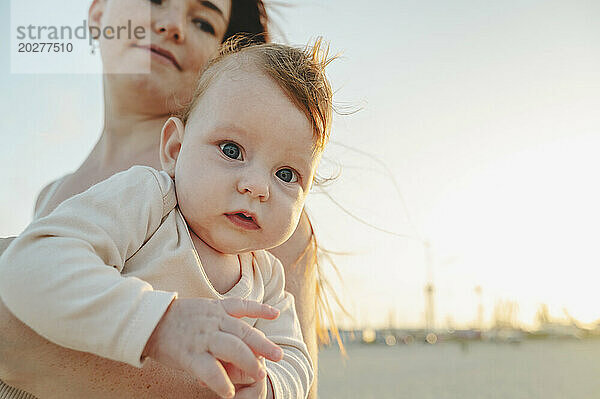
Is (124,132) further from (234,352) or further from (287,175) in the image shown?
(234,352)

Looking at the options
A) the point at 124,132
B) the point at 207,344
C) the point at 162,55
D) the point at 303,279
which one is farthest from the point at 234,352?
the point at 124,132

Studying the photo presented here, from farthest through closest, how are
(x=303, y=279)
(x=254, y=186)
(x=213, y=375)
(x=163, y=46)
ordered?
(x=163, y=46) < (x=303, y=279) < (x=254, y=186) < (x=213, y=375)

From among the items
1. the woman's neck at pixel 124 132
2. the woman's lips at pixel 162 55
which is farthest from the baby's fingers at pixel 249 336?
the woman's lips at pixel 162 55

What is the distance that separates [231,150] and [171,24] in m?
1.38

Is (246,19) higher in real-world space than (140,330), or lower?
higher

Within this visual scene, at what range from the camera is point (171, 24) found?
2.81 m

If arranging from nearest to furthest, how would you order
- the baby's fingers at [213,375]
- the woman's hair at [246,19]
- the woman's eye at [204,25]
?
the baby's fingers at [213,375], the woman's eye at [204,25], the woman's hair at [246,19]

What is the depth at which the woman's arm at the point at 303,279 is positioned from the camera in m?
2.17

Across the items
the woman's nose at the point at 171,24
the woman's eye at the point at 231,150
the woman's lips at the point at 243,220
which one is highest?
the woman's nose at the point at 171,24

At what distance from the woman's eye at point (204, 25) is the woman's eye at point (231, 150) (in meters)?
1.47

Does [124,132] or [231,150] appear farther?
[124,132]

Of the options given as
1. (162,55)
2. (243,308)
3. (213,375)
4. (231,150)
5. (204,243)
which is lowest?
(213,375)

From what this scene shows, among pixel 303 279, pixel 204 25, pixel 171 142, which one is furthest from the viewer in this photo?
pixel 204 25

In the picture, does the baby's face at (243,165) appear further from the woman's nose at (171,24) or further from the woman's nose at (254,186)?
the woman's nose at (171,24)
